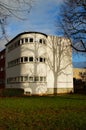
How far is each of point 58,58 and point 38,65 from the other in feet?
19.9

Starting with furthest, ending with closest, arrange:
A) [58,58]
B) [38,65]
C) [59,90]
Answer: [58,58]
[59,90]
[38,65]

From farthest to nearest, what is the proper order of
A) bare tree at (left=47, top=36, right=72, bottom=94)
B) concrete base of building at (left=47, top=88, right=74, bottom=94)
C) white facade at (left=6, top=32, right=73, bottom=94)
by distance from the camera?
bare tree at (left=47, top=36, right=72, bottom=94) → concrete base of building at (left=47, top=88, right=74, bottom=94) → white facade at (left=6, top=32, right=73, bottom=94)

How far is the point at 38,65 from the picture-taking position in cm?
4247

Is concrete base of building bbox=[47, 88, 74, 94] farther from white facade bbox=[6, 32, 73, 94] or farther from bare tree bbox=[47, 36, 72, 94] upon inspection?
bare tree bbox=[47, 36, 72, 94]

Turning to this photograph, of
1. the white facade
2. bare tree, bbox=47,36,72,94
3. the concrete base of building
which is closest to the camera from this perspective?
the white facade

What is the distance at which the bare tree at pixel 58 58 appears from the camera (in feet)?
151

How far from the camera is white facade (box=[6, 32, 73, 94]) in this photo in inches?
1658

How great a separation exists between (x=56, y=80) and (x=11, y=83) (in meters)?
8.54

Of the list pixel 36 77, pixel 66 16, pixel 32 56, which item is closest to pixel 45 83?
pixel 36 77

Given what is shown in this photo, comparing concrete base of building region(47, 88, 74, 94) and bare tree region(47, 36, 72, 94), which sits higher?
bare tree region(47, 36, 72, 94)

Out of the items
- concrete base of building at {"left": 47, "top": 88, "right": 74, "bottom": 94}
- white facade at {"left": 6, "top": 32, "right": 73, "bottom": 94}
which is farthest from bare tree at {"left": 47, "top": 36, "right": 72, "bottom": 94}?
concrete base of building at {"left": 47, "top": 88, "right": 74, "bottom": 94}

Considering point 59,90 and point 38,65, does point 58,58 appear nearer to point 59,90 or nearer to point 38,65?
point 59,90

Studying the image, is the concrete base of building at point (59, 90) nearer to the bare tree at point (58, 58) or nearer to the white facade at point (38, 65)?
the white facade at point (38, 65)

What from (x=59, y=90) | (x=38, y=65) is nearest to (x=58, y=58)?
(x=59, y=90)
